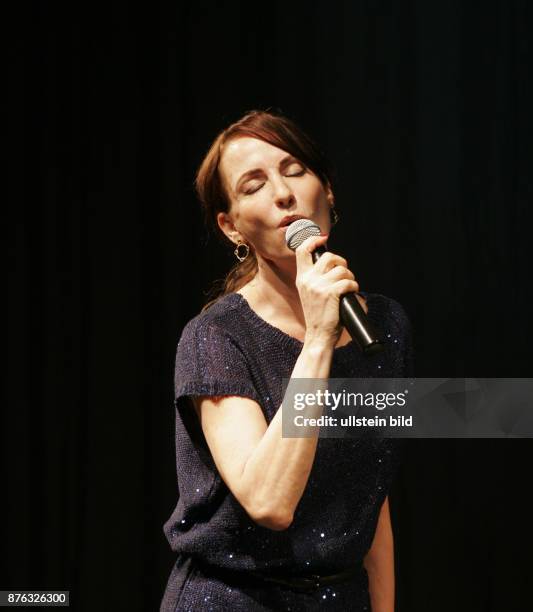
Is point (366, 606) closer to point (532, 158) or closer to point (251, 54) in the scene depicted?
point (532, 158)

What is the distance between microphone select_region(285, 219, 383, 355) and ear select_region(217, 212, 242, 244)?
210 mm

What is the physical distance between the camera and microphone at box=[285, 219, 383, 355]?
0.93 meters

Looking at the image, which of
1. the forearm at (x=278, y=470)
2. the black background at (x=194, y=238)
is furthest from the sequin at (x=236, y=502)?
the black background at (x=194, y=238)

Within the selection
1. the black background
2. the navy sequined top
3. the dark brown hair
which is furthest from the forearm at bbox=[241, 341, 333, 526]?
the black background

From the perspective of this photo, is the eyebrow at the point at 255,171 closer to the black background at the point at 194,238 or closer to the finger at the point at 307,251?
the finger at the point at 307,251

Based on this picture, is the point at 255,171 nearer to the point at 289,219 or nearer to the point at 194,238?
the point at 289,219

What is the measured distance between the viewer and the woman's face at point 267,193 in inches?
48.4

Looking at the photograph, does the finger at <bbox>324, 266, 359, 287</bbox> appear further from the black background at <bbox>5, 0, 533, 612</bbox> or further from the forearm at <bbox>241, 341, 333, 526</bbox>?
the black background at <bbox>5, 0, 533, 612</bbox>

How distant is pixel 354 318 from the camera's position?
0.97 metres

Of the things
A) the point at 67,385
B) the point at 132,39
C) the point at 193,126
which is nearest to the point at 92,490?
the point at 67,385

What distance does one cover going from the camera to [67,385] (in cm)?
211

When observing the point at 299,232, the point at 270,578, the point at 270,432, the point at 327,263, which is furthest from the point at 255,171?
the point at 270,578

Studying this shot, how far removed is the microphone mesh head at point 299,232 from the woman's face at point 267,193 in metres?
0.05

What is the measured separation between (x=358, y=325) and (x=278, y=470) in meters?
0.21
